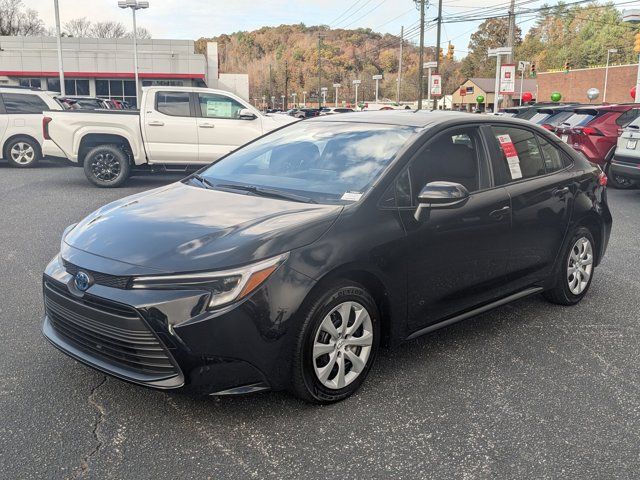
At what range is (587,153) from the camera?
40.9ft

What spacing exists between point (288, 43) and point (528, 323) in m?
164

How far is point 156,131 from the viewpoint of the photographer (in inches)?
467

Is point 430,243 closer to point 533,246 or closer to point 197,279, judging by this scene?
point 533,246

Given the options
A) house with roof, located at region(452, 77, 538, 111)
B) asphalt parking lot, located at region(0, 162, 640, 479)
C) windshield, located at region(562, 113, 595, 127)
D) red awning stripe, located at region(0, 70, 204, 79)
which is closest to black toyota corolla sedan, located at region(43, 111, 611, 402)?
asphalt parking lot, located at region(0, 162, 640, 479)

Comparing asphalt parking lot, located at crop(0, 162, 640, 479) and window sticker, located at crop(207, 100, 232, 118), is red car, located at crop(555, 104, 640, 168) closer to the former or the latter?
window sticker, located at crop(207, 100, 232, 118)

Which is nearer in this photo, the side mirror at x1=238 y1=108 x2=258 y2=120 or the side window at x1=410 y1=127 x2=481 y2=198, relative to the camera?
the side window at x1=410 y1=127 x2=481 y2=198

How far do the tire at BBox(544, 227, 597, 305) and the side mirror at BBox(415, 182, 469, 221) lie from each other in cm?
169

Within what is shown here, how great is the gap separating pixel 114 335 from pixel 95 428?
1.65 feet

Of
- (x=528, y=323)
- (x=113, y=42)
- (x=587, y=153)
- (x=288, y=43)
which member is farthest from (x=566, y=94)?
(x=288, y=43)

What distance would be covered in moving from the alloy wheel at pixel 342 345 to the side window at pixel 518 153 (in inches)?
67.9

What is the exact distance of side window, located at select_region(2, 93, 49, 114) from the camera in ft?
48.2

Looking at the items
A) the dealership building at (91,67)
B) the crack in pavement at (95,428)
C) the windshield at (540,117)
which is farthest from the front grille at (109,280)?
the dealership building at (91,67)

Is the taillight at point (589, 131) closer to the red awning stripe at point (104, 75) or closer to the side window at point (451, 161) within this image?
the side window at point (451, 161)

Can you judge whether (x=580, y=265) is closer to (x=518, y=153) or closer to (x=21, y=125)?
(x=518, y=153)
